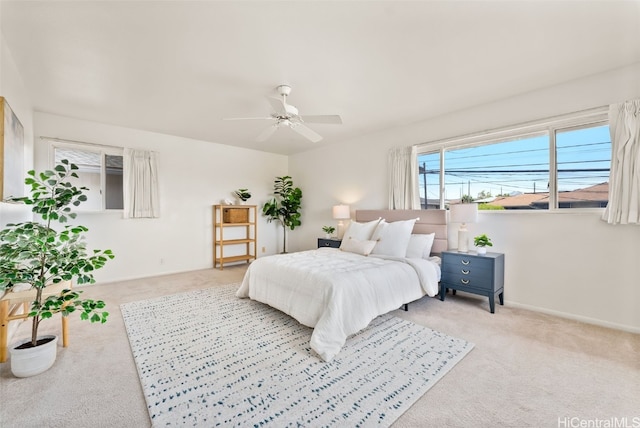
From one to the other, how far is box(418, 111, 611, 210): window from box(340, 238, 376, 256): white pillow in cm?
125

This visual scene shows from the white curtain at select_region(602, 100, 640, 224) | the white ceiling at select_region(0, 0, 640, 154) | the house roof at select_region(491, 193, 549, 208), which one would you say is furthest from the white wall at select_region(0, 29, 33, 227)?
the white curtain at select_region(602, 100, 640, 224)

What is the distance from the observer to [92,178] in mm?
4426

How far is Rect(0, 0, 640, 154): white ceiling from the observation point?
1.92 metres

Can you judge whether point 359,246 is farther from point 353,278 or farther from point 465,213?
point 465,213

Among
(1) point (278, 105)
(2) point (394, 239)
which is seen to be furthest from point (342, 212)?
(1) point (278, 105)

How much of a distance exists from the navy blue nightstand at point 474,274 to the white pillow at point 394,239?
52cm

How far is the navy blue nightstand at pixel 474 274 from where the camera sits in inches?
122

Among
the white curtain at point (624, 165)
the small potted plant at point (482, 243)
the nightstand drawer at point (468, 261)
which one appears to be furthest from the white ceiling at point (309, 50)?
the nightstand drawer at point (468, 261)

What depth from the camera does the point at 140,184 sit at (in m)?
4.66

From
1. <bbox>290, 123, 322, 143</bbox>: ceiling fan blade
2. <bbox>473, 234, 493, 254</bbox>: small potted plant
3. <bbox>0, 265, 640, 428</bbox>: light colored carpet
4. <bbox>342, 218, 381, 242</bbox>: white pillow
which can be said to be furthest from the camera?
<bbox>342, 218, 381, 242</bbox>: white pillow

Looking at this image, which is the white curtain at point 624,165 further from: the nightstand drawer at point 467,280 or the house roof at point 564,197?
the nightstand drawer at point 467,280

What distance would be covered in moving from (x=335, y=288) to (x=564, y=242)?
2.72 m

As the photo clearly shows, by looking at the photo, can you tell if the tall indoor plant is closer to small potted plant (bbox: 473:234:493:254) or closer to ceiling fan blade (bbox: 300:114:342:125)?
ceiling fan blade (bbox: 300:114:342:125)

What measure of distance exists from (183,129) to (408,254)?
4.28 m
